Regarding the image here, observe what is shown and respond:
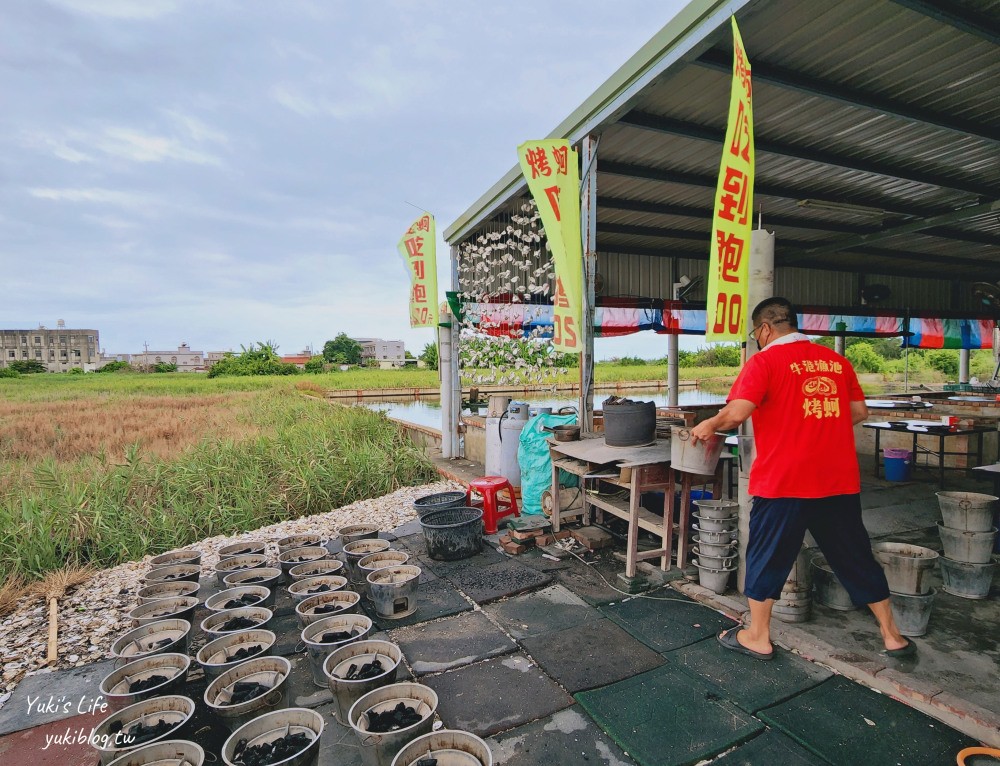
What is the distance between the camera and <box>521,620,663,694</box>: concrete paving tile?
255 cm

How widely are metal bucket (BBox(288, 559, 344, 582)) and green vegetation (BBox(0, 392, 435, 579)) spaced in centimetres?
202

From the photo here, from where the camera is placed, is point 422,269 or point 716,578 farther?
point 422,269

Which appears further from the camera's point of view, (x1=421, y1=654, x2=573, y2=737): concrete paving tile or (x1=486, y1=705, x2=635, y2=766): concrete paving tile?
(x1=421, y1=654, x2=573, y2=737): concrete paving tile

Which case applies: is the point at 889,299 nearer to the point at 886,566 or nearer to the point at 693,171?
the point at 693,171

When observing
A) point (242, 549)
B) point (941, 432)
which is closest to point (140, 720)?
point (242, 549)

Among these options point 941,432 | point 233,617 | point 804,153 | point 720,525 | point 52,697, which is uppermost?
point 804,153

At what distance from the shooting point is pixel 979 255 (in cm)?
1009

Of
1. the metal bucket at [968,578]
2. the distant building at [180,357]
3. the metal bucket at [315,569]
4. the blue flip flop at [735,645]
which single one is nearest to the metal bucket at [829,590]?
the blue flip flop at [735,645]

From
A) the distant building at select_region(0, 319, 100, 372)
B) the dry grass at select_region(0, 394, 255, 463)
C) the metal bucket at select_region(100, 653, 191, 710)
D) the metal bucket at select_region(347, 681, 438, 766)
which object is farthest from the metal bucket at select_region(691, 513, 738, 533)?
the distant building at select_region(0, 319, 100, 372)

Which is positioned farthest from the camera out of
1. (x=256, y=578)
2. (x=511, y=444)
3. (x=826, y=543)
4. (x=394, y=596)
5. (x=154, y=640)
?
(x=511, y=444)

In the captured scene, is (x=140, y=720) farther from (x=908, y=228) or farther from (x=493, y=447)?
(x=908, y=228)

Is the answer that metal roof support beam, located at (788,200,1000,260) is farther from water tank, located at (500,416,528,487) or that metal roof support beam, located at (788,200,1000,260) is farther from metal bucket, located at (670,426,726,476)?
water tank, located at (500,416,528,487)

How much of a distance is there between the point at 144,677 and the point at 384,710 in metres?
1.24

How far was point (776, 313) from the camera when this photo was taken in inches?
106
